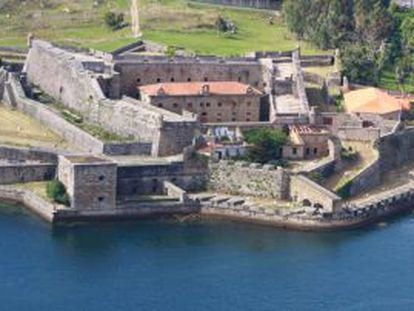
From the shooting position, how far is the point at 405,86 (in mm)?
→ 67000

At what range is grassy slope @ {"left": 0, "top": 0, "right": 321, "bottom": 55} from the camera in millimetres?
72750

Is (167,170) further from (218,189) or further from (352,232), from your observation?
(352,232)

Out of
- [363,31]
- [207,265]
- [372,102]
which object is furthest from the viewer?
[363,31]

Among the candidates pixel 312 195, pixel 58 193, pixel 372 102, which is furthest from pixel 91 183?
pixel 372 102

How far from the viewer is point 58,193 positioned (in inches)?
1989

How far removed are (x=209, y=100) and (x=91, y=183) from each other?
32.1ft

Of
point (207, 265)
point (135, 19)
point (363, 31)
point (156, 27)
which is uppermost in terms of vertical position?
point (135, 19)

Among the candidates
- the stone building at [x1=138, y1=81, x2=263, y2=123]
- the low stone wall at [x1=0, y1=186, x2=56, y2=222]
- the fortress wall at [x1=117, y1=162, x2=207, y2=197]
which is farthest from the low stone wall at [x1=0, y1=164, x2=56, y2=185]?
the stone building at [x1=138, y1=81, x2=263, y2=123]

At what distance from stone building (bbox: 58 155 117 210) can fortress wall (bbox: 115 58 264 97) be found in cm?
1082

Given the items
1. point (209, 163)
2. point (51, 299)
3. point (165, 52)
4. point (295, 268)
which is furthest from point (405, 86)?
point (51, 299)

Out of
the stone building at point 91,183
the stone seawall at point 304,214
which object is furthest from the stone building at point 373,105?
the stone building at point 91,183

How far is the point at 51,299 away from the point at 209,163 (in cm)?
1160

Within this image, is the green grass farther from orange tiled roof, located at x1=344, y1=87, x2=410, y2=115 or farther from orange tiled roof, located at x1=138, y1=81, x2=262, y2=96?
orange tiled roof, located at x1=138, y1=81, x2=262, y2=96

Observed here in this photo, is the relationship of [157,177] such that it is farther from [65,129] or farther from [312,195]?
[65,129]
